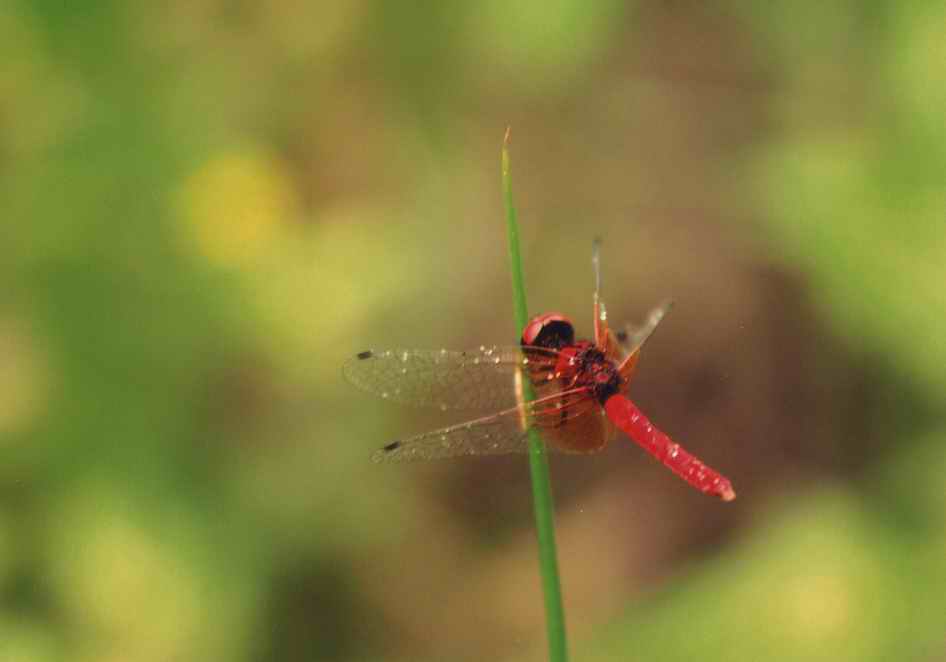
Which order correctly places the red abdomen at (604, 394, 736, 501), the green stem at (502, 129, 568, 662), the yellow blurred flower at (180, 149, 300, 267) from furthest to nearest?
1. the yellow blurred flower at (180, 149, 300, 267)
2. the red abdomen at (604, 394, 736, 501)
3. the green stem at (502, 129, 568, 662)

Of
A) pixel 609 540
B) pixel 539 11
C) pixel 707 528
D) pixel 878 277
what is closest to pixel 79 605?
pixel 609 540

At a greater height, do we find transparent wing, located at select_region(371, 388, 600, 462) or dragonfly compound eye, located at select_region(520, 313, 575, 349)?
dragonfly compound eye, located at select_region(520, 313, 575, 349)

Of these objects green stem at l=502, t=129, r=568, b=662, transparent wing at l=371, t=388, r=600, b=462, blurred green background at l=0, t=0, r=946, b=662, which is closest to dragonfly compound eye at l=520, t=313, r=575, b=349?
transparent wing at l=371, t=388, r=600, b=462

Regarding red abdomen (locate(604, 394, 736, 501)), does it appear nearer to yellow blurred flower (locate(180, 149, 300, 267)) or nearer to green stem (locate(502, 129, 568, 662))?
green stem (locate(502, 129, 568, 662))

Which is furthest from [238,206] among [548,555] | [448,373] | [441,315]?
[548,555]

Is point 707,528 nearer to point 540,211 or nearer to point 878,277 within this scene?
point 878,277

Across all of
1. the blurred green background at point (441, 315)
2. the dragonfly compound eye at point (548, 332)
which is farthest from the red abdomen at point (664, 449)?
the blurred green background at point (441, 315)
